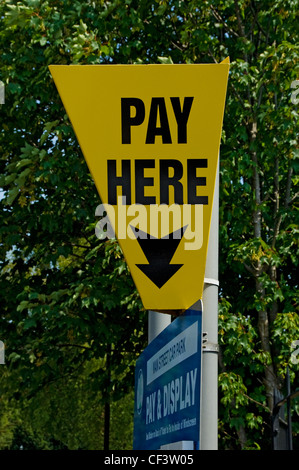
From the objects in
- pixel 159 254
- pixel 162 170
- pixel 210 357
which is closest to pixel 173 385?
pixel 210 357

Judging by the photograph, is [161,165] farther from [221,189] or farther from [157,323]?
[221,189]

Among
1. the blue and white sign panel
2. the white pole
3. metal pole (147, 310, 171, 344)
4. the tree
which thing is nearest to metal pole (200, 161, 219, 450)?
the white pole

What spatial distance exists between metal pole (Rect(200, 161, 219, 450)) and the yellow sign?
0.18 m

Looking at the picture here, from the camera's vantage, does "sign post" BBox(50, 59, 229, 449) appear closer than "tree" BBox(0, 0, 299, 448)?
Yes

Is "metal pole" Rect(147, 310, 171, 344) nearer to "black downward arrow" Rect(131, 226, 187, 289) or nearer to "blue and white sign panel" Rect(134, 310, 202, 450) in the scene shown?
"blue and white sign panel" Rect(134, 310, 202, 450)

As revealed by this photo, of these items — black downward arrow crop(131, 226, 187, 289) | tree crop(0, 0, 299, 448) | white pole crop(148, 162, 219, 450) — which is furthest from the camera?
tree crop(0, 0, 299, 448)

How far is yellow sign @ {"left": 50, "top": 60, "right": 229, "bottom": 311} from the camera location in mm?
3092

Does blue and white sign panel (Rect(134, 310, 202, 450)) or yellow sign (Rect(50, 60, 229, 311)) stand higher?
yellow sign (Rect(50, 60, 229, 311))

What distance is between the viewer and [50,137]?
1360 centimetres

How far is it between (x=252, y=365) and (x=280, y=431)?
5.88 m

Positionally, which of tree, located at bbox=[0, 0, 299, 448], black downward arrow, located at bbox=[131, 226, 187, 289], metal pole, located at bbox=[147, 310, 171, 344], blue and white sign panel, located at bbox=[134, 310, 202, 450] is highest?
tree, located at bbox=[0, 0, 299, 448]

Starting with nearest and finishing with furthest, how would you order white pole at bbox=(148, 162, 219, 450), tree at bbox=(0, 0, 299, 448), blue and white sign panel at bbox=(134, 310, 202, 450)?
blue and white sign panel at bbox=(134, 310, 202, 450), white pole at bbox=(148, 162, 219, 450), tree at bbox=(0, 0, 299, 448)
